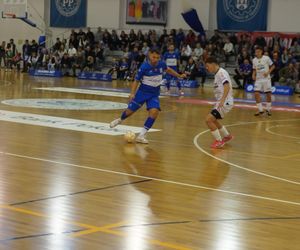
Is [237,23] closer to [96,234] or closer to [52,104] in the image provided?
[52,104]

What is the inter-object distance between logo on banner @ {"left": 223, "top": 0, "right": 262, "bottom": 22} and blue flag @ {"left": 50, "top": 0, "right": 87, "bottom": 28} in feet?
31.1

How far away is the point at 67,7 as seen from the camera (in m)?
38.1

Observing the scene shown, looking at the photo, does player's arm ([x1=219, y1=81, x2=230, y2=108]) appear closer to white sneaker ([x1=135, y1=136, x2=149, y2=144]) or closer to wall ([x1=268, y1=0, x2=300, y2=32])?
white sneaker ([x1=135, y1=136, x2=149, y2=144])

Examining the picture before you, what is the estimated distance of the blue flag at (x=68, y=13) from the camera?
123 ft

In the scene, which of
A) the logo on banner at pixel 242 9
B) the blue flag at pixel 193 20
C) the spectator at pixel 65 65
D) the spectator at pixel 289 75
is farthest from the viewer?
the spectator at pixel 65 65

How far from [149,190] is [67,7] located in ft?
104

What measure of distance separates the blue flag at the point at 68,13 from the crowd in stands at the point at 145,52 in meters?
1.45

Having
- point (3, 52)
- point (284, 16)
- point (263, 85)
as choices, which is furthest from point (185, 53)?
point (3, 52)

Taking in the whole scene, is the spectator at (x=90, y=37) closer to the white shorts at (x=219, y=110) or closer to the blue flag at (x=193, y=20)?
the blue flag at (x=193, y=20)

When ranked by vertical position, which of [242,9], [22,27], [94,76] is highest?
[242,9]

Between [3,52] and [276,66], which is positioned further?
[3,52]

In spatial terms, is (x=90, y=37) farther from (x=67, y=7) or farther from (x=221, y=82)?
(x=221, y=82)

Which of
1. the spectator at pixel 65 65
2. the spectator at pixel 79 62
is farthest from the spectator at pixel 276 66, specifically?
the spectator at pixel 65 65

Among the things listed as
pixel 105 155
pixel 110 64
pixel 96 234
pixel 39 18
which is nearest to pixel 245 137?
pixel 105 155
